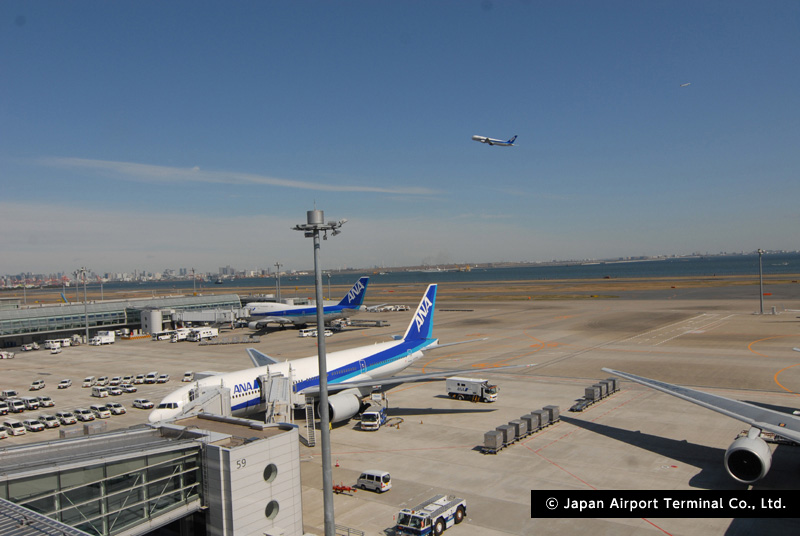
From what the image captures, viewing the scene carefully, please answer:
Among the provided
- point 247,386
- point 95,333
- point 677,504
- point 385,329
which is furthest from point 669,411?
point 95,333

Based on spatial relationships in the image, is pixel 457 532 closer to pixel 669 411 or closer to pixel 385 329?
pixel 669 411

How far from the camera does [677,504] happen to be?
24.4 m

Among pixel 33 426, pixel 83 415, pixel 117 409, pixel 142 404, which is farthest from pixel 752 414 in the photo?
pixel 33 426

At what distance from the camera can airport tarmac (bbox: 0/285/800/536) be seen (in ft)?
82.4

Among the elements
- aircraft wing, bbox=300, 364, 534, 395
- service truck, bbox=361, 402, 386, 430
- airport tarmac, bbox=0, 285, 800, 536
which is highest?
aircraft wing, bbox=300, 364, 534, 395

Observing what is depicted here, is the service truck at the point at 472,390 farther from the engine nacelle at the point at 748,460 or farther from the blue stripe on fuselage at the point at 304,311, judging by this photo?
the blue stripe on fuselage at the point at 304,311

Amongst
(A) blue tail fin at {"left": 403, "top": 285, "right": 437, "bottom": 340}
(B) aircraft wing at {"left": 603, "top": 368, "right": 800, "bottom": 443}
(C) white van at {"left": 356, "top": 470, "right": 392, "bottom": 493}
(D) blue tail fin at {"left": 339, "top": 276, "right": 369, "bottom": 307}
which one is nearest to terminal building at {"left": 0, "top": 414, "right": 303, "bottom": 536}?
(C) white van at {"left": 356, "top": 470, "right": 392, "bottom": 493}

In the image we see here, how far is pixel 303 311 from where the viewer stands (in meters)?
99.8

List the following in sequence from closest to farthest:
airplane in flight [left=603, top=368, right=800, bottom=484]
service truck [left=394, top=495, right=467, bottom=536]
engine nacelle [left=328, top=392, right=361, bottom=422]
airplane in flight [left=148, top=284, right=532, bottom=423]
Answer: service truck [left=394, top=495, right=467, bottom=536] → airplane in flight [left=603, top=368, right=800, bottom=484] → airplane in flight [left=148, top=284, right=532, bottom=423] → engine nacelle [left=328, top=392, right=361, bottom=422]

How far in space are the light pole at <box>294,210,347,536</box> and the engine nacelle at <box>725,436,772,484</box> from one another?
1930 centimetres

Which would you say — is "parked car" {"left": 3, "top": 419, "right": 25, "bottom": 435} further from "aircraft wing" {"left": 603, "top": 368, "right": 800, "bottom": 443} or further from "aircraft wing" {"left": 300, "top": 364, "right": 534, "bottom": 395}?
"aircraft wing" {"left": 603, "top": 368, "right": 800, "bottom": 443}

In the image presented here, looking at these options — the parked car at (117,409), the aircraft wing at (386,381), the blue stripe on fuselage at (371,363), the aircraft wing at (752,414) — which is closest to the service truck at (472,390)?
the aircraft wing at (386,381)

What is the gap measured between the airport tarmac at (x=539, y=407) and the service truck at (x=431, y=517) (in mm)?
594

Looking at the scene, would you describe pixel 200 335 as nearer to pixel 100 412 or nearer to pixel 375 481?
pixel 100 412
